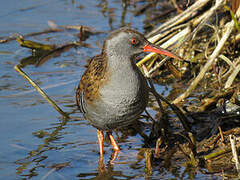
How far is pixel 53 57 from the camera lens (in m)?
7.16

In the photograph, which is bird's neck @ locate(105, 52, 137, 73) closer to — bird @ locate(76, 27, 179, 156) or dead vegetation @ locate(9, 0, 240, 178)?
bird @ locate(76, 27, 179, 156)

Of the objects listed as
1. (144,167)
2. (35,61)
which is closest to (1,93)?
(35,61)

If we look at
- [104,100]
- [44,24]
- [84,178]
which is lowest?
[84,178]

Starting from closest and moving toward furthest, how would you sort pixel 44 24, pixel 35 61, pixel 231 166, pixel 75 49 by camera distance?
pixel 231 166
pixel 35 61
pixel 75 49
pixel 44 24

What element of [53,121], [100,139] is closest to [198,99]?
[100,139]

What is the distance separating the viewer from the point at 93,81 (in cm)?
454

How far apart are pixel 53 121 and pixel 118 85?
1409mm

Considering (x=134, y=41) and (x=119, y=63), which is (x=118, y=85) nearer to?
(x=119, y=63)

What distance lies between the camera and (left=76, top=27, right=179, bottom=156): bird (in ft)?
14.1

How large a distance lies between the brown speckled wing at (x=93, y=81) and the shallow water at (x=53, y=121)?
1.70 feet

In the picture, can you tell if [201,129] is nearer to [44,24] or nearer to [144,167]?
[144,167]

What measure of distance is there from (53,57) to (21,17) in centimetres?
180

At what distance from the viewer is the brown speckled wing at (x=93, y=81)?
443 cm

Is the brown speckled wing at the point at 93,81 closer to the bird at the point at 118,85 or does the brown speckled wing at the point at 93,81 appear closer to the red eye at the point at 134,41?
the bird at the point at 118,85
